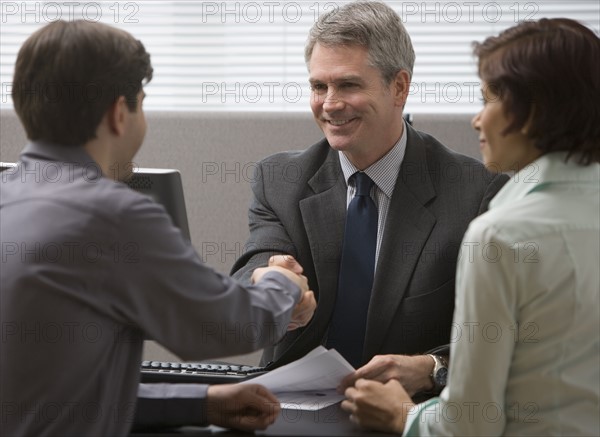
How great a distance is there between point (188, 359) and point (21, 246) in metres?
0.30

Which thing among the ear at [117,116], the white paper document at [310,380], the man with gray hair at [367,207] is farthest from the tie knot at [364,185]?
the ear at [117,116]

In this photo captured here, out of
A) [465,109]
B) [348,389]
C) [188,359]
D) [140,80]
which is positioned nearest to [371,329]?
[348,389]

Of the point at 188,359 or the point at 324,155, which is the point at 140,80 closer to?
the point at 188,359

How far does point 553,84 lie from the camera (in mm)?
1283

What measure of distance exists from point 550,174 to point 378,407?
1.58 feet

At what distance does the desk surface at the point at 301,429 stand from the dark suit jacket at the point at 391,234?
0.41m

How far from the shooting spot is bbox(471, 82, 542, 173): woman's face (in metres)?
1.34

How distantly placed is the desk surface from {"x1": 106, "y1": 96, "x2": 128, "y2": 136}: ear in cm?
49

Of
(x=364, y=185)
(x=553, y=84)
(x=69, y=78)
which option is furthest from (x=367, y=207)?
(x=69, y=78)

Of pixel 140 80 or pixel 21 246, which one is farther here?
pixel 140 80

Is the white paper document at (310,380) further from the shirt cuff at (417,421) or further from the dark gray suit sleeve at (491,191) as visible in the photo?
the dark gray suit sleeve at (491,191)

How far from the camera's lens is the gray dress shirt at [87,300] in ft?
4.05

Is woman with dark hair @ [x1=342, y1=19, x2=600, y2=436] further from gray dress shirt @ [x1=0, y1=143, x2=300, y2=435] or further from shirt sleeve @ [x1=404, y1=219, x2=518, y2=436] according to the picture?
gray dress shirt @ [x1=0, y1=143, x2=300, y2=435]

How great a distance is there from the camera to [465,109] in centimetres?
335
